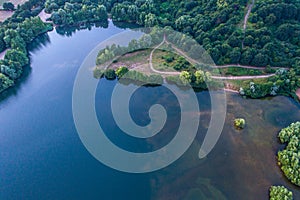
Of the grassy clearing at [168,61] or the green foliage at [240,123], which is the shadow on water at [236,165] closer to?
the green foliage at [240,123]

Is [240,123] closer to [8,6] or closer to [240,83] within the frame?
[240,83]

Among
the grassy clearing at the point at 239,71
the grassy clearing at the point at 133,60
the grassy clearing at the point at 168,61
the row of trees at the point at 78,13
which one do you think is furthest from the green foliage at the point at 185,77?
the row of trees at the point at 78,13

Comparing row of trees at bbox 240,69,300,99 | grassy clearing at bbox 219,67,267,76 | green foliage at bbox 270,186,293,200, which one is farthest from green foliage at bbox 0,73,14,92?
green foliage at bbox 270,186,293,200

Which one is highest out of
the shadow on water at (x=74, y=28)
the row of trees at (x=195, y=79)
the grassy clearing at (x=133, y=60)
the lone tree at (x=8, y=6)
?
the lone tree at (x=8, y=6)

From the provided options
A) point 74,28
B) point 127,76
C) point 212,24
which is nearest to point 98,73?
point 127,76

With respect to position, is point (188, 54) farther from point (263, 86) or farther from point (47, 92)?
point (47, 92)

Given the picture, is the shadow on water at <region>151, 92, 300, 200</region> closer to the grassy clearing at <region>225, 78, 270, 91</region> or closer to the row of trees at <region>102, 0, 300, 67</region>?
the grassy clearing at <region>225, 78, 270, 91</region>
